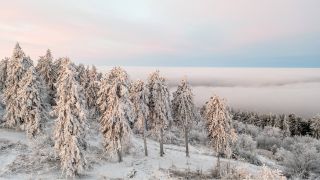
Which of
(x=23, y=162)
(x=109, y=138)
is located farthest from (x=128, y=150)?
(x=23, y=162)

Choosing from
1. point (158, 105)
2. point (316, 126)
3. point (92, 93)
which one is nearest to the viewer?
point (158, 105)

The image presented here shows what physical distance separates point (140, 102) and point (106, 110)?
19.0ft

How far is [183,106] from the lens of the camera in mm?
62781

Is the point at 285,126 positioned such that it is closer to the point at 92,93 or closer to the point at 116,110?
the point at 92,93

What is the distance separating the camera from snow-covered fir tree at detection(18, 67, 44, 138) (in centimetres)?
6047

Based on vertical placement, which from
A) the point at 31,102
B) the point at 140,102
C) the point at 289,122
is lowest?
the point at 289,122

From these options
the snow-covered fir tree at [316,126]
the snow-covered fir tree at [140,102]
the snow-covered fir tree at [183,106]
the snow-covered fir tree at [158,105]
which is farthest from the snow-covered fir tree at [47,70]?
the snow-covered fir tree at [316,126]

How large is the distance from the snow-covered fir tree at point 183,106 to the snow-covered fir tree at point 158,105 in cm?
163

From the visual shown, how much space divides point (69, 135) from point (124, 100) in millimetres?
11105

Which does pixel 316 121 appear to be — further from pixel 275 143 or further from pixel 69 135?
pixel 69 135

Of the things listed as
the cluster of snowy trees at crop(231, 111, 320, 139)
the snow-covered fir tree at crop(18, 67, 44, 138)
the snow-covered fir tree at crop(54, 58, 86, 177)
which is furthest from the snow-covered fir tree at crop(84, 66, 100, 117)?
the cluster of snowy trees at crop(231, 111, 320, 139)

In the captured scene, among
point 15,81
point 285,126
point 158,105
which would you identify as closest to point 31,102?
A: point 15,81

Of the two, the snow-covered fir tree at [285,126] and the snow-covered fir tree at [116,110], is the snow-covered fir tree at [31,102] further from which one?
the snow-covered fir tree at [285,126]

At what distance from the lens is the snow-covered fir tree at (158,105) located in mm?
61688
